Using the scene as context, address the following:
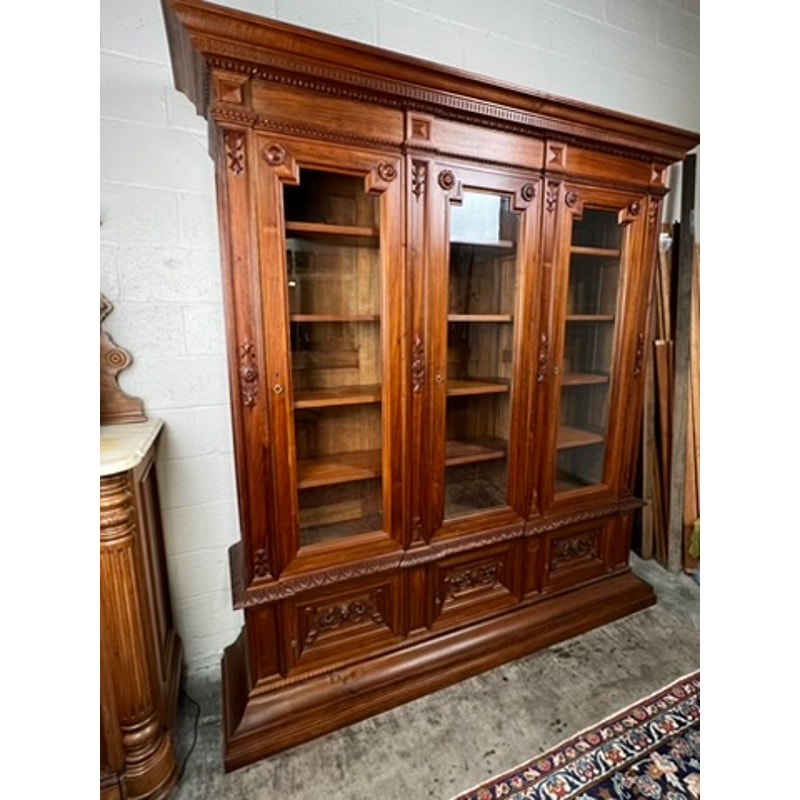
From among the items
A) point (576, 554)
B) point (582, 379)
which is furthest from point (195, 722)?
point (582, 379)

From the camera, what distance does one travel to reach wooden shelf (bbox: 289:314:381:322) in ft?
4.61

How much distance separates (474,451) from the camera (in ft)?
5.76

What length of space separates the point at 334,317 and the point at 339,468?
53 cm

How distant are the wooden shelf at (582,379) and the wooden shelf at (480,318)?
0.39 meters

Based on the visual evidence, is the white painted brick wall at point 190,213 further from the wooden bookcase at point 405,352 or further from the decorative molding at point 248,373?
the decorative molding at point 248,373

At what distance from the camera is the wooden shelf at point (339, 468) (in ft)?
4.96

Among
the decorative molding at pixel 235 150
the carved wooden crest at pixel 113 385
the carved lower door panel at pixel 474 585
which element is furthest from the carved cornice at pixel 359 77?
the carved lower door panel at pixel 474 585

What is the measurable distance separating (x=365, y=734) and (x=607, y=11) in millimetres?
3270

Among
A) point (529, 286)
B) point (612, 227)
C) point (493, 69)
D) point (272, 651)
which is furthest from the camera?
point (493, 69)

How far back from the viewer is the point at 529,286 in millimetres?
1619
